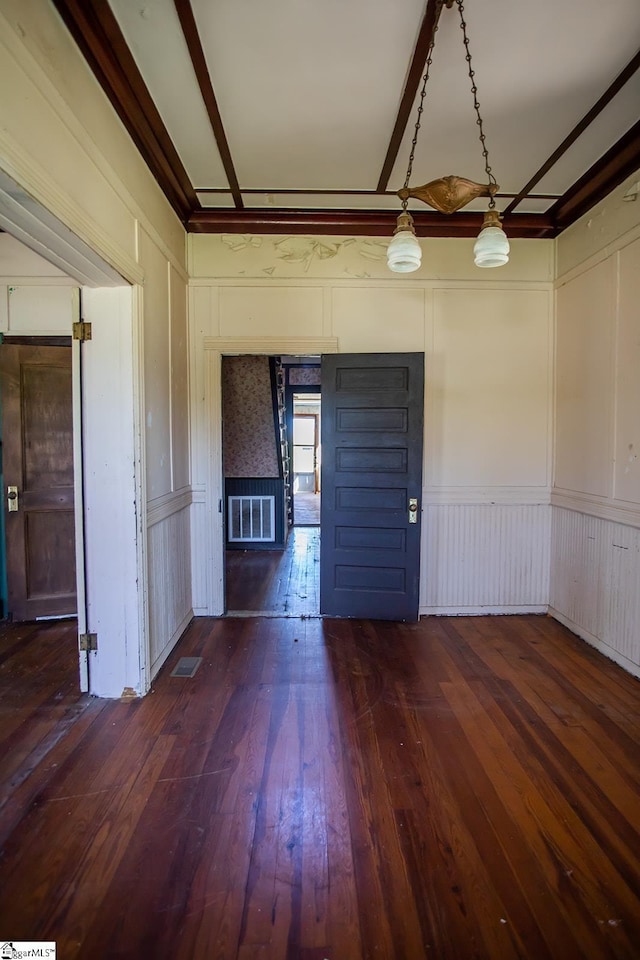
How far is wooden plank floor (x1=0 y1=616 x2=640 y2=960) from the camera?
1.30 metres

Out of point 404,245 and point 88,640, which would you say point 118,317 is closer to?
point 404,245

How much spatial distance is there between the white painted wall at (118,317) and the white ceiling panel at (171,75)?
25 cm

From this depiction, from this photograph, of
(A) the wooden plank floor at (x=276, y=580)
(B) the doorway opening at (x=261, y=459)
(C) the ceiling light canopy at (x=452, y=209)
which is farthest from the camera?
(B) the doorway opening at (x=261, y=459)

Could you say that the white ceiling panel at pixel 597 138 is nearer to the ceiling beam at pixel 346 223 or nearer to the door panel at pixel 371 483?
the ceiling beam at pixel 346 223

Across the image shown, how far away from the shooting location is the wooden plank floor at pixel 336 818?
51.1 inches

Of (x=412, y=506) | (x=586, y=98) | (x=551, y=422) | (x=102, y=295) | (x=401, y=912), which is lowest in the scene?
(x=401, y=912)

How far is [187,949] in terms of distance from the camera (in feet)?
4.08

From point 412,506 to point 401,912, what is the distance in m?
2.44

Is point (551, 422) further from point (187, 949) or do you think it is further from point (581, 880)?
point (187, 949)

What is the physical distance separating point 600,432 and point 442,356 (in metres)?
1.28

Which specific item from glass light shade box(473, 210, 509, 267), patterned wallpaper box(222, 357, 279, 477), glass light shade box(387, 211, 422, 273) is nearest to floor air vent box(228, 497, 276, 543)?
patterned wallpaper box(222, 357, 279, 477)

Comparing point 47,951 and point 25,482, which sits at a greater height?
point 25,482

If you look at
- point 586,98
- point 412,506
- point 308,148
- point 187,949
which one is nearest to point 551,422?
point 412,506

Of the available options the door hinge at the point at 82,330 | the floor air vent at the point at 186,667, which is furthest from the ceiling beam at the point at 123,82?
the floor air vent at the point at 186,667
